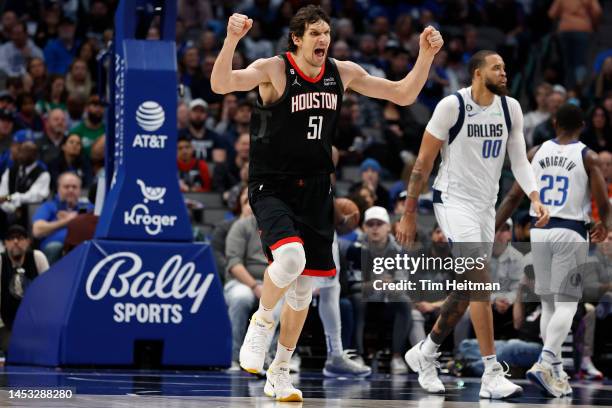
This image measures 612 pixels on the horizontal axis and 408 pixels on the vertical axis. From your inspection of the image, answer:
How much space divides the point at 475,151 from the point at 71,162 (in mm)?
7174

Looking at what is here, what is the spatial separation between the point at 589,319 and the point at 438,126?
168 inches

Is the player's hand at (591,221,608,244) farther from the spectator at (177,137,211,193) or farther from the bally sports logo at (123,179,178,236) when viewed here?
the spectator at (177,137,211,193)

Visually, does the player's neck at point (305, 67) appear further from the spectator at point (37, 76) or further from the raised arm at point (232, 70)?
the spectator at point (37, 76)

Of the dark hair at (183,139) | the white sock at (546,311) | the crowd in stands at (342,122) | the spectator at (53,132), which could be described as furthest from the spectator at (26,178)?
the white sock at (546,311)

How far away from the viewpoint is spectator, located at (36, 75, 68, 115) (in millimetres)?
17219

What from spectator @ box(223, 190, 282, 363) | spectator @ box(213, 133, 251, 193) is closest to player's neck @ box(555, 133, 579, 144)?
spectator @ box(223, 190, 282, 363)

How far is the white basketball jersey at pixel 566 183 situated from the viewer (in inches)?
402

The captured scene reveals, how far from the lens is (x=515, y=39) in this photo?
22125 millimetres

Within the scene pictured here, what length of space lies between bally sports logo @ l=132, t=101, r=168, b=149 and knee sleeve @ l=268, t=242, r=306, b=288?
369cm

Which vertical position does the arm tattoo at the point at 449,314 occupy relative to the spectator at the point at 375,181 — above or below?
below

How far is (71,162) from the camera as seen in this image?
15.3 m

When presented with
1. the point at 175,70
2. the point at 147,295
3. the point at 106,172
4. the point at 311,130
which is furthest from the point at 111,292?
the point at 311,130

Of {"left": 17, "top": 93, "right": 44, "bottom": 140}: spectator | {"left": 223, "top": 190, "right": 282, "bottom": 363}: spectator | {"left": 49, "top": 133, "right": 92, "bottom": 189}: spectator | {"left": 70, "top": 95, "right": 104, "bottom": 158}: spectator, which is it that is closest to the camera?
{"left": 223, "top": 190, "right": 282, "bottom": 363}: spectator

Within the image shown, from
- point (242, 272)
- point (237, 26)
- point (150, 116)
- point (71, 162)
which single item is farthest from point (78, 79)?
point (237, 26)
